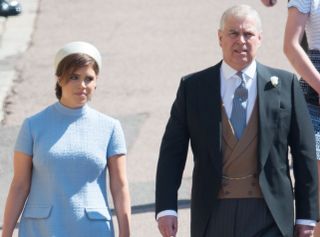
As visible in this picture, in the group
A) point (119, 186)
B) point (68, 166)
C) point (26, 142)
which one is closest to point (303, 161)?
point (119, 186)

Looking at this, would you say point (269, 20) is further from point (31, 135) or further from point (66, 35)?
point (31, 135)

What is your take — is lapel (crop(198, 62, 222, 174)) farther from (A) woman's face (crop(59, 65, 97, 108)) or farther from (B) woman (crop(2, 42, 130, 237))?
(A) woman's face (crop(59, 65, 97, 108))

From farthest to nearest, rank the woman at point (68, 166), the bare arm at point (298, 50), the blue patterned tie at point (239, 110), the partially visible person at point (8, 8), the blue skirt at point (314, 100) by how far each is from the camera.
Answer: the partially visible person at point (8, 8)
the blue skirt at point (314, 100)
the bare arm at point (298, 50)
the blue patterned tie at point (239, 110)
the woman at point (68, 166)

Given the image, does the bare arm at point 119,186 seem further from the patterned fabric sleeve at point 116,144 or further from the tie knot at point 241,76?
the tie knot at point 241,76

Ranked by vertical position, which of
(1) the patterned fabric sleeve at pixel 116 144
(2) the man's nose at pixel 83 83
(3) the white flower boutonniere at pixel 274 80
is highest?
(3) the white flower boutonniere at pixel 274 80

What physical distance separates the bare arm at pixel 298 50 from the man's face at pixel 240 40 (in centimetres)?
84

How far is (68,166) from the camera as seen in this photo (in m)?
5.61

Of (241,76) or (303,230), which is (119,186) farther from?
(303,230)

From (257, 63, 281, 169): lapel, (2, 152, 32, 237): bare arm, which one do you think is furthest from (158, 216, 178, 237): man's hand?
(2, 152, 32, 237): bare arm

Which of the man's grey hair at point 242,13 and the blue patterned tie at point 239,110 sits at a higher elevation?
the man's grey hair at point 242,13

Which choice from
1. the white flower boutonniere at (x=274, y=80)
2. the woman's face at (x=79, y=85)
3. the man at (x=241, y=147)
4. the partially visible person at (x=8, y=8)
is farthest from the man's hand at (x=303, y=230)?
the partially visible person at (x=8, y=8)

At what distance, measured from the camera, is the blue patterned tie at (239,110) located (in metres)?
5.71

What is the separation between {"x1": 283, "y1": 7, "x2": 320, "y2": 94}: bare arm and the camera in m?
6.48

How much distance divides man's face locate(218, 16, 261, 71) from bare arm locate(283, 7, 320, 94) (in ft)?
2.77
